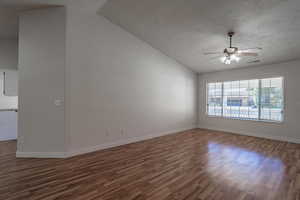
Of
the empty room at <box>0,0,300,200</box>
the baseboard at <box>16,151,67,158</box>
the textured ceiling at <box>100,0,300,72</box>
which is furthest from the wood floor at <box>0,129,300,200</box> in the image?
the textured ceiling at <box>100,0,300,72</box>

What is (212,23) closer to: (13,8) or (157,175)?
(157,175)

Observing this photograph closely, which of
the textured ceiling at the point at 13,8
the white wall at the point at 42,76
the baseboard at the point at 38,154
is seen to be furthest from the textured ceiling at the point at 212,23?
the baseboard at the point at 38,154

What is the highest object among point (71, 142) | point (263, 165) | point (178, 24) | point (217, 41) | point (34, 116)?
point (178, 24)

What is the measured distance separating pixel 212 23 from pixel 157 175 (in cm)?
346

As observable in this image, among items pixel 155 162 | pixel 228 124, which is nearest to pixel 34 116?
pixel 155 162

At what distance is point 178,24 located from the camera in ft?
11.8

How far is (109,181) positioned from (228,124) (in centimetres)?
534

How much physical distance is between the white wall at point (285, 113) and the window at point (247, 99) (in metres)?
0.19

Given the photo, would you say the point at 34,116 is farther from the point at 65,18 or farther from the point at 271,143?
the point at 271,143

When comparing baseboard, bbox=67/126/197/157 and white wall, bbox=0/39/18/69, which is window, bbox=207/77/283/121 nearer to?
baseboard, bbox=67/126/197/157

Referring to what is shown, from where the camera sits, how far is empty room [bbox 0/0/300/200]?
7.47ft

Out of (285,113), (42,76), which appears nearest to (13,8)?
(42,76)

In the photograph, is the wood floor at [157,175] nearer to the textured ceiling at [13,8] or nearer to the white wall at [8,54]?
the white wall at [8,54]

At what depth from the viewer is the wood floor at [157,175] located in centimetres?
197
